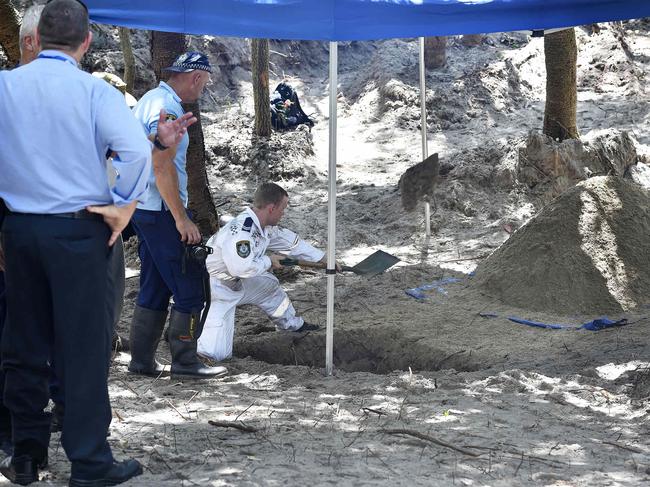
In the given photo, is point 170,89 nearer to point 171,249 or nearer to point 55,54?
point 171,249

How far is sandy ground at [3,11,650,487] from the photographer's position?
3852mm

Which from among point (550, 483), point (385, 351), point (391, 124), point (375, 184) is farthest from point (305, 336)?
point (391, 124)

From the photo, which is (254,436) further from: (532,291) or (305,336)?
(532,291)

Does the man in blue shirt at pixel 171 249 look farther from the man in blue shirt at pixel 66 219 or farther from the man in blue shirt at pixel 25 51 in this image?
the man in blue shirt at pixel 66 219

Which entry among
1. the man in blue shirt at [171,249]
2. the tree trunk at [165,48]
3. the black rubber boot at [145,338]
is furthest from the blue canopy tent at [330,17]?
the tree trunk at [165,48]

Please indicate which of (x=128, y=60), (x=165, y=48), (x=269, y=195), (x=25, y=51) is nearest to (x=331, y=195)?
(x=269, y=195)

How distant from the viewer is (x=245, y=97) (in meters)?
13.0

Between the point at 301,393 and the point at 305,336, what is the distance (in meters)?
1.28

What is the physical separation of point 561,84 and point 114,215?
688cm

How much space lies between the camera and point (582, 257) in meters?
6.92

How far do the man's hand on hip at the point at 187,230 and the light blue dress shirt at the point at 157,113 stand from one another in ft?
0.43

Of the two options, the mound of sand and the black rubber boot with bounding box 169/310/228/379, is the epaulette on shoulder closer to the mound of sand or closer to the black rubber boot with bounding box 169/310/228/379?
the black rubber boot with bounding box 169/310/228/379

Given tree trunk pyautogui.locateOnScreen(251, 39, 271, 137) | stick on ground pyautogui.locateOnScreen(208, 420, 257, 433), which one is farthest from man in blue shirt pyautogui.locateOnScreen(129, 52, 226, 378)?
tree trunk pyautogui.locateOnScreen(251, 39, 271, 137)

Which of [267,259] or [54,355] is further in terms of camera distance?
[267,259]
